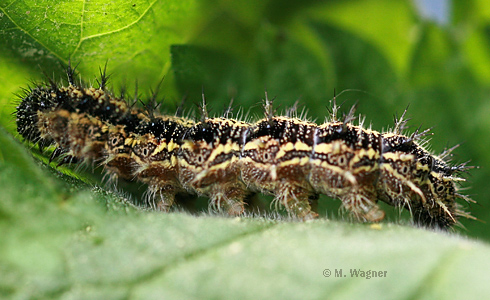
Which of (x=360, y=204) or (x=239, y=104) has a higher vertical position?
(x=239, y=104)

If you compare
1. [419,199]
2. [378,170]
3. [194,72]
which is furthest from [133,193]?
[419,199]

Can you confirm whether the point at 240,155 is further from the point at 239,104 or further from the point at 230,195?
the point at 239,104

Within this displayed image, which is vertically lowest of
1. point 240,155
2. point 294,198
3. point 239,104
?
point 294,198

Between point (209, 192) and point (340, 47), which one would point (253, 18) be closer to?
point (340, 47)

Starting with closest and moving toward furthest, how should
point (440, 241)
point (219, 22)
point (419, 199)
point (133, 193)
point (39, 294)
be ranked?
point (39, 294) < point (440, 241) < point (419, 199) < point (133, 193) < point (219, 22)

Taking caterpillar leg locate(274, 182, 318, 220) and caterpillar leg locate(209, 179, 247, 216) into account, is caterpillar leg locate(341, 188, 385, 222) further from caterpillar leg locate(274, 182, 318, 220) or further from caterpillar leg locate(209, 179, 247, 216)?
caterpillar leg locate(209, 179, 247, 216)
